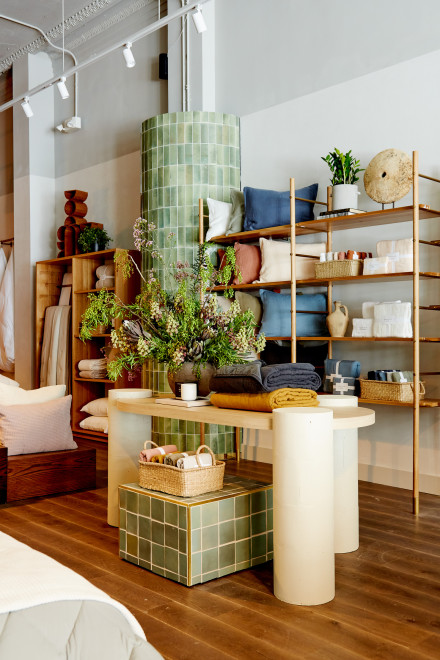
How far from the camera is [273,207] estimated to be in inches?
197

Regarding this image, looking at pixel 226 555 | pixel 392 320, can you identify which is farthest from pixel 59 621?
pixel 392 320

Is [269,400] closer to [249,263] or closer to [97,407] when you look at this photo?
[249,263]

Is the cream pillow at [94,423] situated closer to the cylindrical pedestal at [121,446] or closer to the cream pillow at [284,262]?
the cream pillow at [284,262]

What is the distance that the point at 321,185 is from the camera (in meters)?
5.10

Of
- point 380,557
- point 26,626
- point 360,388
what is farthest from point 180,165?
point 26,626

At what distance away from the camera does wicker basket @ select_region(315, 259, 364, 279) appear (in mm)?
4406

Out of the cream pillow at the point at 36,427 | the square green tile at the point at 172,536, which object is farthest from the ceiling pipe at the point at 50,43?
the square green tile at the point at 172,536

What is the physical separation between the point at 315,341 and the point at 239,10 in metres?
2.96

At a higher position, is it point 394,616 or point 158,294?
point 158,294

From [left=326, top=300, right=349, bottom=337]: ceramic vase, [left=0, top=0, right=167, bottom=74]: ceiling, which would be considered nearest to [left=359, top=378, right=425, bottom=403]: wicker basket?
[left=326, top=300, right=349, bottom=337]: ceramic vase

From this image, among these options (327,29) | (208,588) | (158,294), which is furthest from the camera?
(327,29)

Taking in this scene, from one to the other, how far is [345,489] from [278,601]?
2.38 ft

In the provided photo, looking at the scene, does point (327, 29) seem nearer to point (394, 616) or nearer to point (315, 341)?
point (315, 341)

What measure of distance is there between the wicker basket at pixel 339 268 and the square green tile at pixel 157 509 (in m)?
2.19
